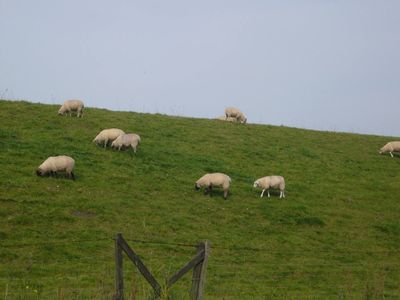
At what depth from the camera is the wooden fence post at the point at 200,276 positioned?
1041cm

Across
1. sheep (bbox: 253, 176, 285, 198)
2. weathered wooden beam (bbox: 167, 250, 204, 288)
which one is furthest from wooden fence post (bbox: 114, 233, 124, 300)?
sheep (bbox: 253, 176, 285, 198)

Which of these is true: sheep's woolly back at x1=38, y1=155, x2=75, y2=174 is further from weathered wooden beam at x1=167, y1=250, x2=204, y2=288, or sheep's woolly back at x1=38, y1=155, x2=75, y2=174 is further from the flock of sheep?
weathered wooden beam at x1=167, y1=250, x2=204, y2=288

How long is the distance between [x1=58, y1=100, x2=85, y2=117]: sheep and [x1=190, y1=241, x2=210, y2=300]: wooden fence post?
1088 inches

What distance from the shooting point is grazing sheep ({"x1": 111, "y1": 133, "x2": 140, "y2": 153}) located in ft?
104

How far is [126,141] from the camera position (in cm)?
3169

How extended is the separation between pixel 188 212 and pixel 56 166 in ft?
20.8

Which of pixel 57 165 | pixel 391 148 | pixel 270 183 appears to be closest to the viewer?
pixel 57 165

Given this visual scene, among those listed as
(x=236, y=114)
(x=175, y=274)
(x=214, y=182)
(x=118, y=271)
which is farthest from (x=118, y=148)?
(x=175, y=274)

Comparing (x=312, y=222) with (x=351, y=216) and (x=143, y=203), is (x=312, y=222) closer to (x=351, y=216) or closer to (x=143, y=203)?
(x=351, y=216)

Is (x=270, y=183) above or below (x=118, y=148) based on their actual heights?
below

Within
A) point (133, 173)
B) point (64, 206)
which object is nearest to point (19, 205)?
point (64, 206)

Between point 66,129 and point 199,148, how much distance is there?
7838 millimetres

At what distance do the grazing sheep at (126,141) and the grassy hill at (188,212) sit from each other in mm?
463

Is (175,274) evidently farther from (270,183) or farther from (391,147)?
(391,147)
